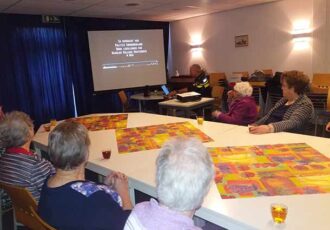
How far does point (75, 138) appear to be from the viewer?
1.55m

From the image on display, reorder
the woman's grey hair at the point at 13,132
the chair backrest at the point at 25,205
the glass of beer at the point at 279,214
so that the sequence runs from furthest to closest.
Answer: the woman's grey hair at the point at 13,132
the chair backrest at the point at 25,205
the glass of beer at the point at 279,214

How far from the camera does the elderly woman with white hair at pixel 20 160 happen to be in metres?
1.85

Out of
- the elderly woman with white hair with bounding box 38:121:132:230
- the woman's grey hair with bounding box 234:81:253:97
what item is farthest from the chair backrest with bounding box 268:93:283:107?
the elderly woman with white hair with bounding box 38:121:132:230

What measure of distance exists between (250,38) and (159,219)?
6754 mm

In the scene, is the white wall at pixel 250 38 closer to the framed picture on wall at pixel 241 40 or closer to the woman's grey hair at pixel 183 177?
the framed picture on wall at pixel 241 40

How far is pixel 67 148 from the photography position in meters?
1.52

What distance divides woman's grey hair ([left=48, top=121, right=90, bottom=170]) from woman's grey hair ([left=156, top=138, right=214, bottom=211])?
60cm

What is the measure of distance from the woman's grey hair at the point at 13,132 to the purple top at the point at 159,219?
Answer: 1293 mm

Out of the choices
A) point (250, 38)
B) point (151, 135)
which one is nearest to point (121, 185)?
point (151, 135)

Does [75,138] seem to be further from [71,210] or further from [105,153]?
[105,153]

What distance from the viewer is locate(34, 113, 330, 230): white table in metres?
1.25

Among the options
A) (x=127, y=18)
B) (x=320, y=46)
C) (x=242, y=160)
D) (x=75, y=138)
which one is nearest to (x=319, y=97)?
(x=320, y=46)

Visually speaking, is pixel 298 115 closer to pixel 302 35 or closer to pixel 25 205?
pixel 25 205

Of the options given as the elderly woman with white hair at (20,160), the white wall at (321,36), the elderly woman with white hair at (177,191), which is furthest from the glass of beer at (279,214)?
the white wall at (321,36)
